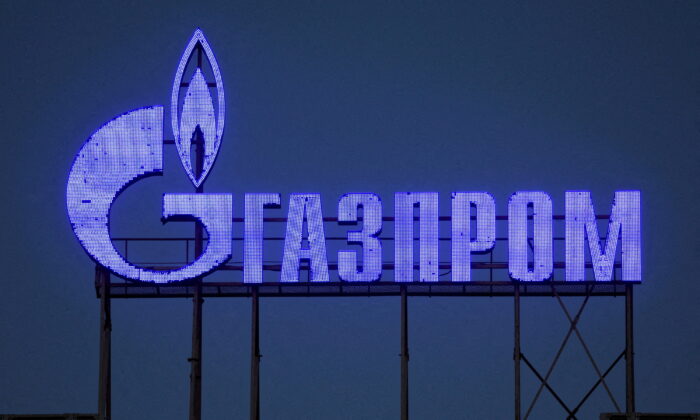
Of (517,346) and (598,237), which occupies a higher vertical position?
(598,237)

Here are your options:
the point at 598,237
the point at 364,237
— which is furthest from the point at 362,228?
the point at 598,237

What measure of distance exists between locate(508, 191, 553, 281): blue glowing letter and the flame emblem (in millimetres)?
8413

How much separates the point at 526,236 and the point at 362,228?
450 centimetres

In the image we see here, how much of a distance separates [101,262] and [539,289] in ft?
39.5

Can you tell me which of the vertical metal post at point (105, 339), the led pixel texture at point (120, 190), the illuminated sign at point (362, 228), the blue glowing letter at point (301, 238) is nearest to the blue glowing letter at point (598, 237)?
the illuminated sign at point (362, 228)

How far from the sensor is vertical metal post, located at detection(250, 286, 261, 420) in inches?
2753

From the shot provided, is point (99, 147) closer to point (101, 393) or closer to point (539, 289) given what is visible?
point (101, 393)

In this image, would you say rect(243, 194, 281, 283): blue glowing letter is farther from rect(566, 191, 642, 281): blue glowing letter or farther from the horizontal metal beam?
rect(566, 191, 642, 281): blue glowing letter

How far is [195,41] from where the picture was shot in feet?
235

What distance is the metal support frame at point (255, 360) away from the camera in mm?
69938

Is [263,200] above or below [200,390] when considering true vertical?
above

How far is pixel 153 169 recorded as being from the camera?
233ft

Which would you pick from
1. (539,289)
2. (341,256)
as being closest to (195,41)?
(341,256)

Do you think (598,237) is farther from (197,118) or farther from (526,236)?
(197,118)
